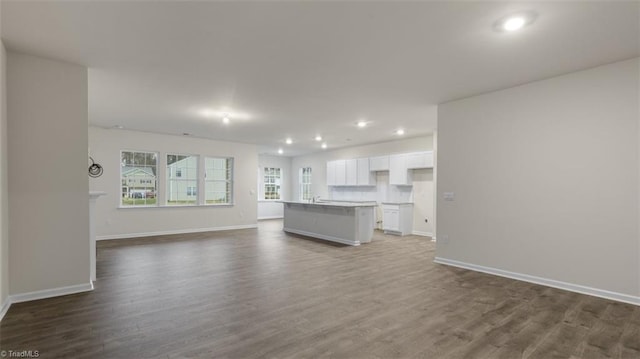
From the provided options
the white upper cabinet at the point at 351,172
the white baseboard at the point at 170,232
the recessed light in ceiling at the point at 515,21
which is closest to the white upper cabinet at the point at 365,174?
the white upper cabinet at the point at 351,172

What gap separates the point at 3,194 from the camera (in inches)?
119

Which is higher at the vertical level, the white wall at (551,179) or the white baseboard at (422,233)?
the white wall at (551,179)

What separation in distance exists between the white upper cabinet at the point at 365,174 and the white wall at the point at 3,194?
7.85 metres

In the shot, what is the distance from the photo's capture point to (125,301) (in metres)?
3.31

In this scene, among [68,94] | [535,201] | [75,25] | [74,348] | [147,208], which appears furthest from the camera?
[147,208]

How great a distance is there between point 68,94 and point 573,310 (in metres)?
5.93

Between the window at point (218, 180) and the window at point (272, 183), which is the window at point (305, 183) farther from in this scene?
the window at point (218, 180)

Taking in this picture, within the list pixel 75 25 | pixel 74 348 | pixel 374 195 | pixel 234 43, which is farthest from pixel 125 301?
pixel 374 195

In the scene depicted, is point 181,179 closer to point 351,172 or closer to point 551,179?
point 351,172

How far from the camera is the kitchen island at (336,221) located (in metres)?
6.70

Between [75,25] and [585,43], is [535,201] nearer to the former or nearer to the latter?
[585,43]

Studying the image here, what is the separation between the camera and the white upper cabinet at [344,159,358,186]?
9.81 metres

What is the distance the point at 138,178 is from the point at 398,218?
683 centimetres

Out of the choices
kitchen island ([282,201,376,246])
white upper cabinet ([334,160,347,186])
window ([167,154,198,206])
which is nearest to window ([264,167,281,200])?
white upper cabinet ([334,160,347,186])
